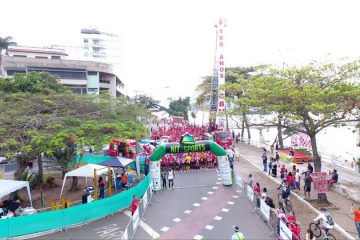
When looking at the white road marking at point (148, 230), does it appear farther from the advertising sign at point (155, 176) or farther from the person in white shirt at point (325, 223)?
the person in white shirt at point (325, 223)

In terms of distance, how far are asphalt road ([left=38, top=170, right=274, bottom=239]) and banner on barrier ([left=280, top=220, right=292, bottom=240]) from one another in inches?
42.5

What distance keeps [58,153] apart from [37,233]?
7.74 m

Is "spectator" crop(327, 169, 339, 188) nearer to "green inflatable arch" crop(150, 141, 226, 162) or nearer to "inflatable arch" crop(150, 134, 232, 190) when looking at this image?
"inflatable arch" crop(150, 134, 232, 190)

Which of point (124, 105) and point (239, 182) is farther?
point (124, 105)

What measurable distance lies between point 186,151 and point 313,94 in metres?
7.94

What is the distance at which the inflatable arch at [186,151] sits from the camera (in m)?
20.4

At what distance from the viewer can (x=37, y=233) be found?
14.0 metres

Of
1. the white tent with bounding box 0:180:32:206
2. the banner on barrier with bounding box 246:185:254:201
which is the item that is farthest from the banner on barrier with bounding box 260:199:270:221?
the white tent with bounding box 0:180:32:206

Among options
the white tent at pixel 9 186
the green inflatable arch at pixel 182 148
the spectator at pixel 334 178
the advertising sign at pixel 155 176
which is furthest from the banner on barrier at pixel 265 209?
the white tent at pixel 9 186

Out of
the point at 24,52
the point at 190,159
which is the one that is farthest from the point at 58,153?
the point at 24,52

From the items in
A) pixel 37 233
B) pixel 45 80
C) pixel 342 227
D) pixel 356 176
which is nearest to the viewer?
pixel 37 233

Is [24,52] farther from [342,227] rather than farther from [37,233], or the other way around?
[342,227]

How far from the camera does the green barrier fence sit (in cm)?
1339

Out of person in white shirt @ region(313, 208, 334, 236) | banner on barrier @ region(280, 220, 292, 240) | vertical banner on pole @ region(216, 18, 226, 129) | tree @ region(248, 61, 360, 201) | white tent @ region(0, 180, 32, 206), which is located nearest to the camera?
banner on barrier @ region(280, 220, 292, 240)
